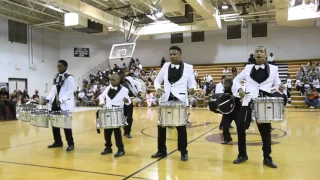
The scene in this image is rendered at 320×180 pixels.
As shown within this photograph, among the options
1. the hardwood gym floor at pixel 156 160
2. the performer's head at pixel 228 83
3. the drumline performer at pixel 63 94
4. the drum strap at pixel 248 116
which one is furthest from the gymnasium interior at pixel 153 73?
the performer's head at pixel 228 83

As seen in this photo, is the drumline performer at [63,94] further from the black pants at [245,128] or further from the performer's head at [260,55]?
the performer's head at [260,55]

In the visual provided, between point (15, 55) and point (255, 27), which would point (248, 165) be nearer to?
point (255, 27)

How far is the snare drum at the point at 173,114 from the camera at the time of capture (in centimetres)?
443

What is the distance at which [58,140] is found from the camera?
604 cm

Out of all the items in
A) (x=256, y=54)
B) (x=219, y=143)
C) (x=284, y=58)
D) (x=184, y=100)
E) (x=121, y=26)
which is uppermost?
(x=121, y=26)

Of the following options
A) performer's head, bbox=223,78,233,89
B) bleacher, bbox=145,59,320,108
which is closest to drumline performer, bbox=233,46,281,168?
performer's head, bbox=223,78,233,89

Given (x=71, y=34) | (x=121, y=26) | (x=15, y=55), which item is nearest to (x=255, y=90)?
(x=121, y=26)

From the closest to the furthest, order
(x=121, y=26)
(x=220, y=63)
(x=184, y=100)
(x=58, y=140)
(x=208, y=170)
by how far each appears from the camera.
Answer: (x=208, y=170), (x=184, y=100), (x=58, y=140), (x=121, y=26), (x=220, y=63)

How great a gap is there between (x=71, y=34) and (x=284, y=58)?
60.8ft

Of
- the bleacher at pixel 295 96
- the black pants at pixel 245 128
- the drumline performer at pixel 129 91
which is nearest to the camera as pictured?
the black pants at pixel 245 128

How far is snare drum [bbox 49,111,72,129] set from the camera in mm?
5262

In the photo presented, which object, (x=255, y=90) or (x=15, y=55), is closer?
(x=255, y=90)

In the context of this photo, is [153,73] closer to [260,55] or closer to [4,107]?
[4,107]

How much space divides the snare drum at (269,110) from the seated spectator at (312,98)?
13.3 meters
